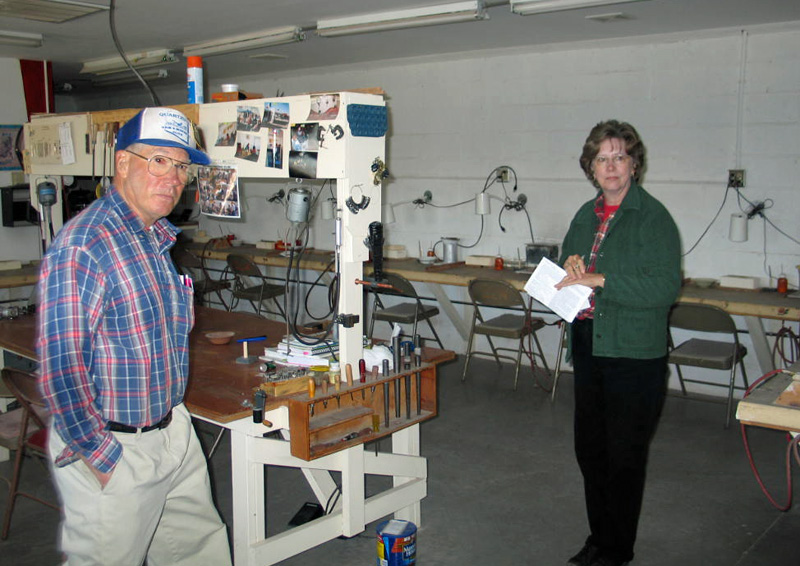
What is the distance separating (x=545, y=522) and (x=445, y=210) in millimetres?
3413

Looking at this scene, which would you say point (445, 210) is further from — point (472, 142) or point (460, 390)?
point (460, 390)

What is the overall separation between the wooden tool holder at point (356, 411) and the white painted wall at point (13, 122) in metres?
4.60

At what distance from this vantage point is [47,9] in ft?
14.3

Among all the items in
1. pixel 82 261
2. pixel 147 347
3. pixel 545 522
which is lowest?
pixel 545 522

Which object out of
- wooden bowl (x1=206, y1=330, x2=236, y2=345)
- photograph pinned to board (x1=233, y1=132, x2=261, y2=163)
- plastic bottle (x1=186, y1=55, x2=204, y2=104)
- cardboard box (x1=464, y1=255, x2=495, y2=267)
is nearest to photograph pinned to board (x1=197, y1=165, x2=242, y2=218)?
photograph pinned to board (x1=233, y1=132, x2=261, y2=163)

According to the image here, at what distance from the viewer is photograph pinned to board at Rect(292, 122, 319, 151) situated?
2.47 m

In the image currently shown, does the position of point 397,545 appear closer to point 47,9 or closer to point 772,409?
point 772,409

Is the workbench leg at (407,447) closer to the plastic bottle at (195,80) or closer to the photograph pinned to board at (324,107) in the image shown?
the photograph pinned to board at (324,107)

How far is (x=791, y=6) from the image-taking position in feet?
13.5

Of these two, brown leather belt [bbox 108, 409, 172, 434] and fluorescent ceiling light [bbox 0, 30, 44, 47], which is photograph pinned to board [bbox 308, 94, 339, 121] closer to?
brown leather belt [bbox 108, 409, 172, 434]

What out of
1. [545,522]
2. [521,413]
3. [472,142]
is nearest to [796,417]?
[545,522]

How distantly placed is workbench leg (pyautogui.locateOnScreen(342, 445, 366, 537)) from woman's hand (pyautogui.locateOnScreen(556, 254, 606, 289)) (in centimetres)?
94

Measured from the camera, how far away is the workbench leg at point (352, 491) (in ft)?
8.86

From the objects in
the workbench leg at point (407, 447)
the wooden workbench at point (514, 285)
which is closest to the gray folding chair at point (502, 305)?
the wooden workbench at point (514, 285)
